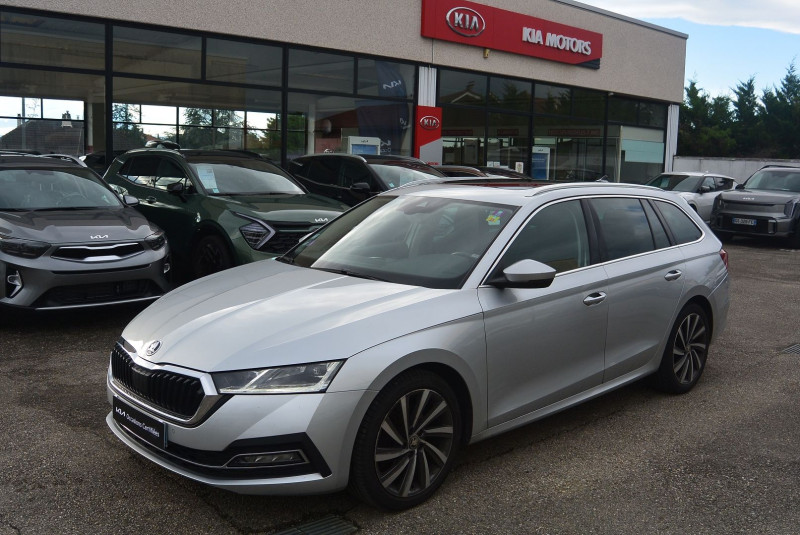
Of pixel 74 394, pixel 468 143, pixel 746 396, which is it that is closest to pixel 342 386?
pixel 74 394

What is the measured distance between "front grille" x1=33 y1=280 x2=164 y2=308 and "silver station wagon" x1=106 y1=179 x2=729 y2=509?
2.73 meters

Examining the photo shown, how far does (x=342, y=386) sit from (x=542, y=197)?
1.97m

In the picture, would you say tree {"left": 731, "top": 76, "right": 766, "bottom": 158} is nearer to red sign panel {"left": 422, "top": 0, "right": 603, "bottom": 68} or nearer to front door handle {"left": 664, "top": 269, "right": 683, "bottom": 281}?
red sign panel {"left": 422, "top": 0, "right": 603, "bottom": 68}

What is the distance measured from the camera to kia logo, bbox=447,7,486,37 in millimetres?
18125

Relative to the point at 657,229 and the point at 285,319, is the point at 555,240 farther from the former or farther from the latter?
the point at 285,319

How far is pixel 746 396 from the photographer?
222 inches

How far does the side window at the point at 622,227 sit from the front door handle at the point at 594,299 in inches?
12.9

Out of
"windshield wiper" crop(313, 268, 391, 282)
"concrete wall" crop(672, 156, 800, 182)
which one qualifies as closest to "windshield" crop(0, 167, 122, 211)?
"windshield wiper" crop(313, 268, 391, 282)

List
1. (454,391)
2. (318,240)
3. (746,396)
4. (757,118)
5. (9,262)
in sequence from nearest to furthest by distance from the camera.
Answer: (454,391) → (318,240) → (746,396) → (9,262) → (757,118)

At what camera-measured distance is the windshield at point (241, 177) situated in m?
9.16

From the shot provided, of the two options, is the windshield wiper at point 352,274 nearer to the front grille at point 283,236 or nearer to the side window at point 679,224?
the side window at point 679,224

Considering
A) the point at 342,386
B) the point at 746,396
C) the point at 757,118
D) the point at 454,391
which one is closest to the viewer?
the point at 342,386

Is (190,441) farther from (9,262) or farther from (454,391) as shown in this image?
(9,262)

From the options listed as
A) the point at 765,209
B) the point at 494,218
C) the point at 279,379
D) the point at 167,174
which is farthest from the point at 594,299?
the point at 765,209
